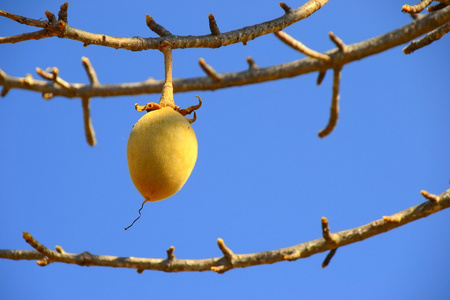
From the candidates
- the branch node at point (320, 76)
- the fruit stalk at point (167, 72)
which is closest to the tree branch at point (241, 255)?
the fruit stalk at point (167, 72)

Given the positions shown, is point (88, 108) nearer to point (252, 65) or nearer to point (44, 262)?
point (252, 65)

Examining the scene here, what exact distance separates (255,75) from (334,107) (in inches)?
25.9

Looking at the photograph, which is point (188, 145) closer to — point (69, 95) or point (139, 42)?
point (139, 42)

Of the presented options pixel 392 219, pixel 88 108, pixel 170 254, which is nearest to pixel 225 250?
pixel 170 254

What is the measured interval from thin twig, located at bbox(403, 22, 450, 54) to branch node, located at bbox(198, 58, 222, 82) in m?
1.34

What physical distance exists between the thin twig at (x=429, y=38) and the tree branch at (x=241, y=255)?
74 cm

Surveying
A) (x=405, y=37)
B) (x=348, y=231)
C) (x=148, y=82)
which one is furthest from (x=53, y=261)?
(x=405, y=37)

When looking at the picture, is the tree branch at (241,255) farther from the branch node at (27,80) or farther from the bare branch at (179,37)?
the branch node at (27,80)

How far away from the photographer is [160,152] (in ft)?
7.00

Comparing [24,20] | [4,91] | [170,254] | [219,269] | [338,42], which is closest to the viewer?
[24,20]

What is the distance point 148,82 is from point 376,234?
226 centimetres

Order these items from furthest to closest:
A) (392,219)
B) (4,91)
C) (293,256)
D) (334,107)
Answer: (4,91), (334,107), (293,256), (392,219)

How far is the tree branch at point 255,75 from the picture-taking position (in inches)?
136

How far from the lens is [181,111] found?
2455mm
